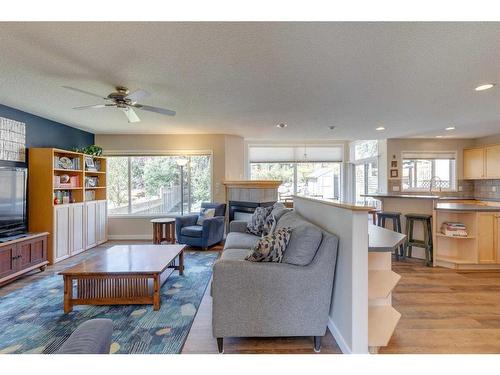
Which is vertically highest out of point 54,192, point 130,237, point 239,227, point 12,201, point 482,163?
point 482,163

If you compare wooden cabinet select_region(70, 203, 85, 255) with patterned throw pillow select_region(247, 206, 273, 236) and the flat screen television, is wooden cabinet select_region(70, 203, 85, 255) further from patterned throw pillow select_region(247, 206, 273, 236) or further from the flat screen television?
patterned throw pillow select_region(247, 206, 273, 236)

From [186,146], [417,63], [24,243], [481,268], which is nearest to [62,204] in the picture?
[24,243]

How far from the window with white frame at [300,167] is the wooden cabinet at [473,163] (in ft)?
9.61

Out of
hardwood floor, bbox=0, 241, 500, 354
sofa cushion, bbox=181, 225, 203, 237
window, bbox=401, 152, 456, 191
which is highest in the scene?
window, bbox=401, 152, 456, 191

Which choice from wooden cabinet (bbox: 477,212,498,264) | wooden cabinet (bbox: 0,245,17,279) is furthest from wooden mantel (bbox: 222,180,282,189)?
wooden cabinet (bbox: 0,245,17,279)

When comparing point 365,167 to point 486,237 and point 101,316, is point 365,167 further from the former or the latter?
point 101,316

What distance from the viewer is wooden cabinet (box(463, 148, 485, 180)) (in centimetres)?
586

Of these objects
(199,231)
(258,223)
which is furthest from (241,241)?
(199,231)

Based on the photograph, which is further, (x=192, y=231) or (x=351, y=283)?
(x=192, y=231)

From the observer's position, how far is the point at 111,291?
8.42ft

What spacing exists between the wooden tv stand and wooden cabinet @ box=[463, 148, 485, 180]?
867cm

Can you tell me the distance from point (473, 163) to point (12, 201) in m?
9.02

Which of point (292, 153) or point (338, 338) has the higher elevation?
point (292, 153)

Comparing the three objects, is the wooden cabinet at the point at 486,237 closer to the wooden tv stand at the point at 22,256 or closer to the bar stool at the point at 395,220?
the bar stool at the point at 395,220
